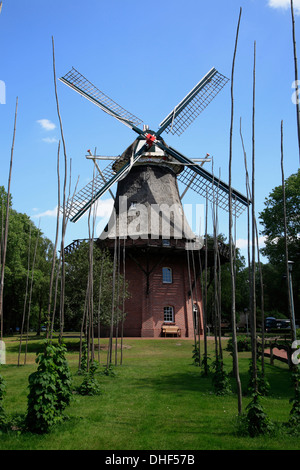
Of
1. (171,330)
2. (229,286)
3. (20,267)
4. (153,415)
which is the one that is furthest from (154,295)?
(229,286)

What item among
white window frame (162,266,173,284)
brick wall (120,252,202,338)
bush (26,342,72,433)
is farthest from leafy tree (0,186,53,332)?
bush (26,342,72,433)

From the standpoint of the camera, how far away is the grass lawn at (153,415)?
5.38 meters

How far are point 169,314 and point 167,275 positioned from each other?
2.86 m

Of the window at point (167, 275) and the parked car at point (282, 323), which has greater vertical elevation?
the window at point (167, 275)

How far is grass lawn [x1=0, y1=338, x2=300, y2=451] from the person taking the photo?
17.6 feet

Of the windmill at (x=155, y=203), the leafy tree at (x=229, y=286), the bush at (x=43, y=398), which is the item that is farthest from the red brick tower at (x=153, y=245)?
the bush at (x=43, y=398)

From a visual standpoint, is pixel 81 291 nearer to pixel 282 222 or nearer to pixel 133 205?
pixel 133 205

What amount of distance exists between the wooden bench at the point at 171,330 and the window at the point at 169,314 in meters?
0.66

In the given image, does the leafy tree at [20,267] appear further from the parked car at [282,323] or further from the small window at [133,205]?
the parked car at [282,323]

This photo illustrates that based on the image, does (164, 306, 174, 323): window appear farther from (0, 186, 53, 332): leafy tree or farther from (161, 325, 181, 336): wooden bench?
(0, 186, 53, 332): leafy tree

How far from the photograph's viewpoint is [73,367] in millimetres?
14430
